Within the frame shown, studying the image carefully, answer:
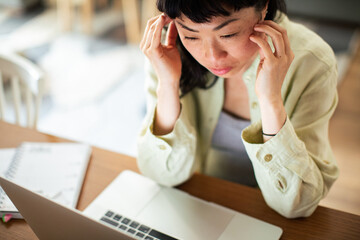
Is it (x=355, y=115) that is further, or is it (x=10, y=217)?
(x=355, y=115)

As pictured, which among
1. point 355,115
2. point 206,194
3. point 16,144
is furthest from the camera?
point 355,115

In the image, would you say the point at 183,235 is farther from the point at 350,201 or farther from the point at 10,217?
the point at 350,201

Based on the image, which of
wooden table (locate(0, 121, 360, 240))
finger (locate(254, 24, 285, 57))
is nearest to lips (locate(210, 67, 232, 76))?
finger (locate(254, 24, 285, 57))

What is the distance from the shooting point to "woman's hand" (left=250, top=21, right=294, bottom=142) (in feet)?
2.88

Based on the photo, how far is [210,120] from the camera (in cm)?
122

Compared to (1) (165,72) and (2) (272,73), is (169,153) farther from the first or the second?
(2) (272,73)

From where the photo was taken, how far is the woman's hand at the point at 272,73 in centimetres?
88

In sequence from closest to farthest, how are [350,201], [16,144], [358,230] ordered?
[358,230] → [16,144] → [350,201]

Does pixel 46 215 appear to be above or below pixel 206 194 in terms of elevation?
above

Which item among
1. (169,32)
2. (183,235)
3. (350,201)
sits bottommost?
(350,201)

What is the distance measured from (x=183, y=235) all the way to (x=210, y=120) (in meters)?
0.40

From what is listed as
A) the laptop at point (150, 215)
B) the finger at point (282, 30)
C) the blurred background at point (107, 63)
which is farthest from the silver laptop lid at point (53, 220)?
the blurred background at point (107, 63)

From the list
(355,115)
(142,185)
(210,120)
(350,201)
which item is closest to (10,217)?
(142,185)

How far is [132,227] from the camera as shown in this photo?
3.12ft
